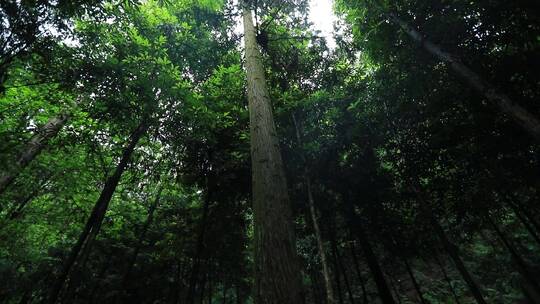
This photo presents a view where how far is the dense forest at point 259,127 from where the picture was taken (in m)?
5.38

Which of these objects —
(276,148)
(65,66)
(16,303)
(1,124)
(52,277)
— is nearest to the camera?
(276,148)

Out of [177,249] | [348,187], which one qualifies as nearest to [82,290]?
[177,249]

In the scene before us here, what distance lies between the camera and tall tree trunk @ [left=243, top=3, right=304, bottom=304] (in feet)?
7.54

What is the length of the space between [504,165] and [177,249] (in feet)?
38.5

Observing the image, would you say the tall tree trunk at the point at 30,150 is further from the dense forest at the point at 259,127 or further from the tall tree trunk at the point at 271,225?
the tall tree trunk at the point at 271,225

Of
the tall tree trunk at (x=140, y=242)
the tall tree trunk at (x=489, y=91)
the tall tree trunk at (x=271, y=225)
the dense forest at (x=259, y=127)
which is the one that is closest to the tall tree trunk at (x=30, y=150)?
the dense forest at (x=259, y=127)

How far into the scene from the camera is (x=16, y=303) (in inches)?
539

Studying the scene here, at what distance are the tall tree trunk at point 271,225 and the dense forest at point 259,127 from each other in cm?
2

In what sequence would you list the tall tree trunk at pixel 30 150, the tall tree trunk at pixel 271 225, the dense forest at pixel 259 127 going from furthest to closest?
the tall tree trunk at pixel 30 150 → the dense forest at pixel 259 127 → the tall tree trunk at pixel 271 225

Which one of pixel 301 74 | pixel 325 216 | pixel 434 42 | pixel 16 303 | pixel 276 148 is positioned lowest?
pixel 276 148

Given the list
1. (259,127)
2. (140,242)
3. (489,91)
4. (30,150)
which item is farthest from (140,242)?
(489,91)

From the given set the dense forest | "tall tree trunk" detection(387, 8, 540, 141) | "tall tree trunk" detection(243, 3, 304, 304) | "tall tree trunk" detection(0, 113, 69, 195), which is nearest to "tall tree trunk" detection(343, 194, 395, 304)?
the dense forest

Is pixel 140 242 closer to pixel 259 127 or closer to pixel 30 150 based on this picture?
pixel 30 150

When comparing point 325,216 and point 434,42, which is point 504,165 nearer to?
point 434,42
